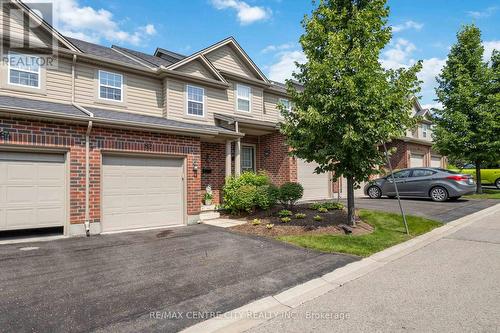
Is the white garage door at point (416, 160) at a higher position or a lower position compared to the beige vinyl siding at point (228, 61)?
lower

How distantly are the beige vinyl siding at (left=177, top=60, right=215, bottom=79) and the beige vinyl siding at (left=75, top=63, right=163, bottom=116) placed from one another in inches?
49.8

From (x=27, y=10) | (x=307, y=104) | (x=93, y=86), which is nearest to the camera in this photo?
(x=307, y=104)

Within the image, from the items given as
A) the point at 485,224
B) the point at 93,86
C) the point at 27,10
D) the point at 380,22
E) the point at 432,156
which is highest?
the point at 27,10

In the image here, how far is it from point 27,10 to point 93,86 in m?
3.09

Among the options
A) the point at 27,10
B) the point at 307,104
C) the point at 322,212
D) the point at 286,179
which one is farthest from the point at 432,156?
the point at 27,10

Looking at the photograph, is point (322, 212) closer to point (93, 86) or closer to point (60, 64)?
point (93, 86)

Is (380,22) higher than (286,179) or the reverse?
higher

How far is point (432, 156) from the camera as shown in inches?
998

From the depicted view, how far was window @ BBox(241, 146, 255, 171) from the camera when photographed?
1555cm

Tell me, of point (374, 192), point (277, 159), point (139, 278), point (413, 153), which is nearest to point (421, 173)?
point (374, 192)

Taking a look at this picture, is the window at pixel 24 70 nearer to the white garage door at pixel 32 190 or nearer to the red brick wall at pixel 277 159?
the white garage door at pixel 32 190

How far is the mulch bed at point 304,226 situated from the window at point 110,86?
23.7ft

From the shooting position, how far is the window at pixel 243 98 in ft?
51.1

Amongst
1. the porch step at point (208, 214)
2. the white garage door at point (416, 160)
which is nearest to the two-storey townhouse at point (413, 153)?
the white garage door at point (416, 160)
